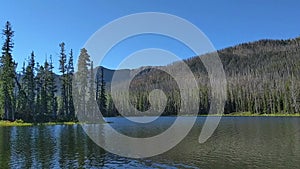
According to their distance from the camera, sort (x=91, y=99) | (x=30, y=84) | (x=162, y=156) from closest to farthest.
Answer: (x=162, y=156), (x=30, y=84), (x=91, y=99)

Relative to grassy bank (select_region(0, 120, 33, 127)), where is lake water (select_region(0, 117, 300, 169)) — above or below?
below

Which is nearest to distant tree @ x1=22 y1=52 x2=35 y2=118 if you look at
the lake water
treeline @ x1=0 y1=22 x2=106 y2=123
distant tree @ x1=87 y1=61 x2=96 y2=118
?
treeline @ x1=0 y1=22 x2=106 y2=123

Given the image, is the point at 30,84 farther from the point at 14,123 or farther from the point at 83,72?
the point at 14,123

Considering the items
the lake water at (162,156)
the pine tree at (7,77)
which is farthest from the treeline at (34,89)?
the lake water at (162,156)

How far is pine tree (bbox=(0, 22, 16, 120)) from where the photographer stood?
231 feet

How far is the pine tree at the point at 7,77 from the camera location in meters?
70.5

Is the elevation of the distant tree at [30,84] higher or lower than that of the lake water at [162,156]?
higher

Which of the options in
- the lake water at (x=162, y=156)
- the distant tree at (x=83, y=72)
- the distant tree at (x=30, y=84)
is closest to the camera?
the lake water at (x=162, y=156)

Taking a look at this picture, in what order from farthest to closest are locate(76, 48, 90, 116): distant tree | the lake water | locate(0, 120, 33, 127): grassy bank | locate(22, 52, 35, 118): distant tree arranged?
locate(76, 48, 90, 116): distant tree, locate(22, 52, 35, 118): distant tree, locate(0, 120, 33, 127): grassy bank, the lake water

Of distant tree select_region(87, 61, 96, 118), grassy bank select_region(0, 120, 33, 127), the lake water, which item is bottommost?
the lake water

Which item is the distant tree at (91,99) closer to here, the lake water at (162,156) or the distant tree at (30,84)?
the distant tree at (30,84)

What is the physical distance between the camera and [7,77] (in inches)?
2854

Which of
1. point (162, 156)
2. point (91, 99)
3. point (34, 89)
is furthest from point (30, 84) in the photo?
point (162, 156)

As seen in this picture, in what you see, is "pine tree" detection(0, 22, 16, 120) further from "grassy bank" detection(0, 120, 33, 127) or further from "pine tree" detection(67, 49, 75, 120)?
"pine tree" detection(67, 49, 75, 120)
